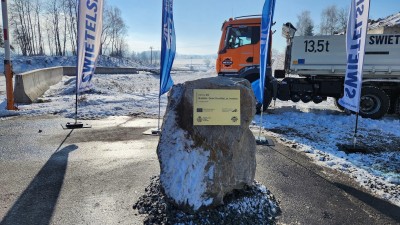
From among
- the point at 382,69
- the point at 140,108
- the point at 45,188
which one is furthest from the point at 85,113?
the point at 382,69

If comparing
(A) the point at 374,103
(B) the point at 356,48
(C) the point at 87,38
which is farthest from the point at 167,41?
(A) the point at 374,103

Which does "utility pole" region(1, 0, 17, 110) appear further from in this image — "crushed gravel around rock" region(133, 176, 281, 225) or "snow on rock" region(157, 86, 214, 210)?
"snow on rock" region(157, 86, 214, 210)

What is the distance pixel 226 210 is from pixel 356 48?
4.47 meters

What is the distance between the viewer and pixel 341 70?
10.0 metres

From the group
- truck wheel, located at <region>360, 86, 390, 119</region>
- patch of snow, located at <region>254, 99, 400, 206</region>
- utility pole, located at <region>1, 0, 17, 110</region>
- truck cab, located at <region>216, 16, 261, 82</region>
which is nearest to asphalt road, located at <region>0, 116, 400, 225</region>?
patch of snow, located at <region>254, 99, 400, 206</region>

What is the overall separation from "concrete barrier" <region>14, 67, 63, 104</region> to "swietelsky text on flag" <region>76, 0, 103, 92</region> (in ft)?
14.8

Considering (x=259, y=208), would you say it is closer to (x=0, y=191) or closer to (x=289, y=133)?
(x=0, y=191)

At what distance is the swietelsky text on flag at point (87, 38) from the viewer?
7.57 m

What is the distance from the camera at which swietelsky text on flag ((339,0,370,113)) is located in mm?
5923

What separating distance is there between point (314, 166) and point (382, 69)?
5.94 meters

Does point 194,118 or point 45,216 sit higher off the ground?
point 194,118

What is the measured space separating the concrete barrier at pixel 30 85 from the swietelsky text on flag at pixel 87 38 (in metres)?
4.50

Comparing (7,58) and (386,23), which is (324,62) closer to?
(7,58)

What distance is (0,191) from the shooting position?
4.21 meters
